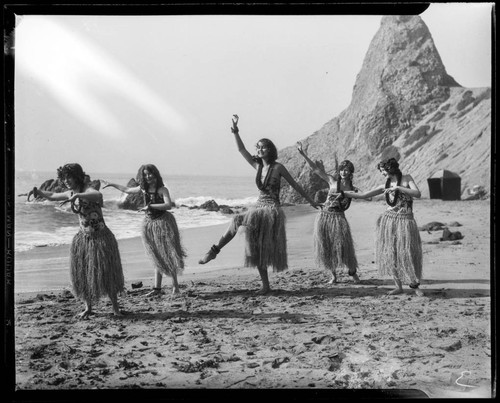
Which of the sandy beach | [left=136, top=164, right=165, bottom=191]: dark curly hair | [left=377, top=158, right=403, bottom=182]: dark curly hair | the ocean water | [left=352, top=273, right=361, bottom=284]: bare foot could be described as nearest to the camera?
the sandy beach

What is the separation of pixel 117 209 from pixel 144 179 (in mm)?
378

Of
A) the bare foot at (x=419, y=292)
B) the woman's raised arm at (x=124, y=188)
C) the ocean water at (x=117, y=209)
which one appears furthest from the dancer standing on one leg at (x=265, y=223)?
the bare foot at (x=419, y=292)

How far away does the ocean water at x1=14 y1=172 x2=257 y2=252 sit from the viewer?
4961 millimetres

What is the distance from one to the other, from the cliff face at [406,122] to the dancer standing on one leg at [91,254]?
1646 mm

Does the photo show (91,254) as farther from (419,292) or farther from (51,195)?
(419,292)

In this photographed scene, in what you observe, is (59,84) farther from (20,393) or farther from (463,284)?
(463,284)

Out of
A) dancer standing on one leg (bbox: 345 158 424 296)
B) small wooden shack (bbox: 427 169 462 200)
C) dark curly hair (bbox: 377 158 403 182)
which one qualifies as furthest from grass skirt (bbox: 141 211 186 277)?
small wooden shack (bbox: 427 169 462 200)

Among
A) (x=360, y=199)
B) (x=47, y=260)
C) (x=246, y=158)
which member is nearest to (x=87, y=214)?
(x=47, y=260)

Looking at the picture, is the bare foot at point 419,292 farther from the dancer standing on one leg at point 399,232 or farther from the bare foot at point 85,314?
the bare foot at point 85,314

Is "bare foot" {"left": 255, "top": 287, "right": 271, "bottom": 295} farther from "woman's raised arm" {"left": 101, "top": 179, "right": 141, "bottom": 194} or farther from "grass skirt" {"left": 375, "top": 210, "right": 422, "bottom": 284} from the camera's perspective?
"woman's raised arm" {"left": 101, "top": 179, "right": 141, "bottom": 194}

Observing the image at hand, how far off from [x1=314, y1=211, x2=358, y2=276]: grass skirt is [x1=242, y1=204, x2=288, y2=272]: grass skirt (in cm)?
50

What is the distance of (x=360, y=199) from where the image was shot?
5.61m

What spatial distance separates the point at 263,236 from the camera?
212 inches

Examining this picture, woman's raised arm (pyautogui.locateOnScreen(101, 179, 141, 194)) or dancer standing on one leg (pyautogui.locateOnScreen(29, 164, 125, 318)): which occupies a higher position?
woman's raised arm (pyautogui.locateOnScreen(101, 179, 141, 194))
